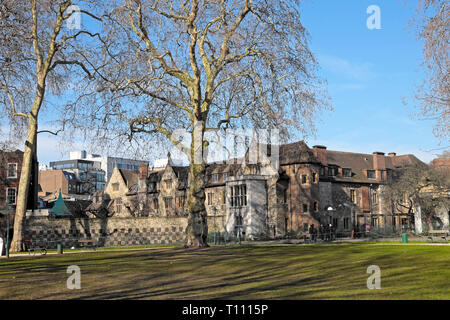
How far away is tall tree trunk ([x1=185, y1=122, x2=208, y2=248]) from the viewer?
2906cm

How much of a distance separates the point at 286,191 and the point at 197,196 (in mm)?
38088

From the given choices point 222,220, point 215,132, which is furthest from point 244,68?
point 222,220

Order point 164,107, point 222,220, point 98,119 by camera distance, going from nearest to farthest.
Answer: point 98,119, point 164,107, point 222,220

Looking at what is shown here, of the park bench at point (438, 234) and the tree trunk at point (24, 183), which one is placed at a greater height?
the tree trunk at point (24, 183)

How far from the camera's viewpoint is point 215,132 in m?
31.3

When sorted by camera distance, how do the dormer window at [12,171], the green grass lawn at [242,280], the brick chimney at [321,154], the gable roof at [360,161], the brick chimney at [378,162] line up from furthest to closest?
the brick chimney at [378,162] → the gable roof at [360,161] → the brick chimney at [321,154] → the dormer window at [12,171] → the green grass lawn at [242,280]

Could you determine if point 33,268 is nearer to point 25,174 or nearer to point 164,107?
point 164,107

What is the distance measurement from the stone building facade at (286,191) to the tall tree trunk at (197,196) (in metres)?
27.0

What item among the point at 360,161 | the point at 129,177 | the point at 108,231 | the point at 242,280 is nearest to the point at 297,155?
the point at 360,161

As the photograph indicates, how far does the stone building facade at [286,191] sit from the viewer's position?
211ft

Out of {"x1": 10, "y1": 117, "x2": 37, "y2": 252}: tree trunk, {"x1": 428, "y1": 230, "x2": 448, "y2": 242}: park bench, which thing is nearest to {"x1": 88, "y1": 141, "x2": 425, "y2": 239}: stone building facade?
{"x1": 428, "y1": 230, "x2": 448, "y2": 242}: park bench

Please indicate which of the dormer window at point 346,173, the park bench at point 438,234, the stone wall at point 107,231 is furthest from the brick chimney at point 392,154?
the stone wall at point 107,231

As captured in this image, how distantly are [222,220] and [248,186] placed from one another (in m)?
6.19

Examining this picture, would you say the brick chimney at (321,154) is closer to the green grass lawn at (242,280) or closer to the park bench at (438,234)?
the park bench at (438,234)
